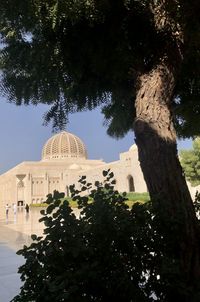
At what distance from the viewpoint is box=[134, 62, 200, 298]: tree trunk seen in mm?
2467

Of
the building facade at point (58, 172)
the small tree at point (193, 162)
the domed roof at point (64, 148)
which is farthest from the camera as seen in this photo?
the domed roof at point (64, 148)

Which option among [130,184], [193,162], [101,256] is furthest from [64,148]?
[101,256]

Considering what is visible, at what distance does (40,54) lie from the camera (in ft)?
10.8

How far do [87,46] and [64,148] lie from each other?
185ft

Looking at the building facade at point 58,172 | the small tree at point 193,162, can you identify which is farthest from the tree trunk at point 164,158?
the building facade at point 58,172

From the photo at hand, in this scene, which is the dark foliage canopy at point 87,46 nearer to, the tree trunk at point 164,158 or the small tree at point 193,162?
the tree trunk at point 164,158

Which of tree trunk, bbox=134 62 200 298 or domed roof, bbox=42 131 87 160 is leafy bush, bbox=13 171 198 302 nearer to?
tree trunk, bbox=134 62 200 298

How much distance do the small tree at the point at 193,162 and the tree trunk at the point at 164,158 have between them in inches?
957

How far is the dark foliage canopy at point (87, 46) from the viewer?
278cm

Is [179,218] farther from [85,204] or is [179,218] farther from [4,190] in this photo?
[4,190]

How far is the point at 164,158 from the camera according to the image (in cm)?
267

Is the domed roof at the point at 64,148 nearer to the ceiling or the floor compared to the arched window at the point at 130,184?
nearer to the ceiling

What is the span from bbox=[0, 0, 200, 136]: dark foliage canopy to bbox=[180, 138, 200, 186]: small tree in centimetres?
2345

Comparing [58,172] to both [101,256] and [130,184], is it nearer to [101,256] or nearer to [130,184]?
[130,184]
